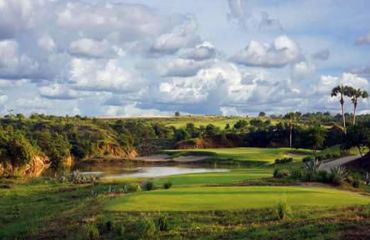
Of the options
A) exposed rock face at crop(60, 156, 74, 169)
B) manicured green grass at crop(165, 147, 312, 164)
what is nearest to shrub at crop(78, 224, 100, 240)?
manicured green grass at crop(165, 147, 312, 164)

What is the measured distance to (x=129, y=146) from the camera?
15688 cm

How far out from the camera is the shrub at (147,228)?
23.3 meters

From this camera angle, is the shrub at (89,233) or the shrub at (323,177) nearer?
the shrub at (89,233)

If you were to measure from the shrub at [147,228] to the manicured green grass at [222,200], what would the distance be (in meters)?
4.60

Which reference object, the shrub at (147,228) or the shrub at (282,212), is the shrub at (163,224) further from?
the shrub at (282,212)

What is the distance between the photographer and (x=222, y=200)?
30.8 metres

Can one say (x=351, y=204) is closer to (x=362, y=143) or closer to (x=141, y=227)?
(x=141, y=227)

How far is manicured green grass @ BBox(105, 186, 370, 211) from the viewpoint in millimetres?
28938

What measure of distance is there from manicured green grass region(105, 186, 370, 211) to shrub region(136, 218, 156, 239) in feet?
15.1

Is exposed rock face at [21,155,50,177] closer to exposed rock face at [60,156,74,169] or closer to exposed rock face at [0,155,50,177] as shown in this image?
exposed rock face at [0,155,50,177]

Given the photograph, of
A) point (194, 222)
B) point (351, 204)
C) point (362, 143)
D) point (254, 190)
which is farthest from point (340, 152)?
point (194, 222)

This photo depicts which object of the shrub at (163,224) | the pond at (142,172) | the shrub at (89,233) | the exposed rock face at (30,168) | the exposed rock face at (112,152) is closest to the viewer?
the shrub at (163,224)

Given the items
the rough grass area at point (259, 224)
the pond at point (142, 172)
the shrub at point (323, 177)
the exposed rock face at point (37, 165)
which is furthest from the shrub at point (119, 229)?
the exposed rock face at point (37, 165)

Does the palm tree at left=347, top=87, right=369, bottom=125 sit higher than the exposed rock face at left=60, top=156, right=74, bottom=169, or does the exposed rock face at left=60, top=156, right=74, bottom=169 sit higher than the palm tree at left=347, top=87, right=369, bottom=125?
the palm tree at left=347, top=87, right=369, bottom=125
